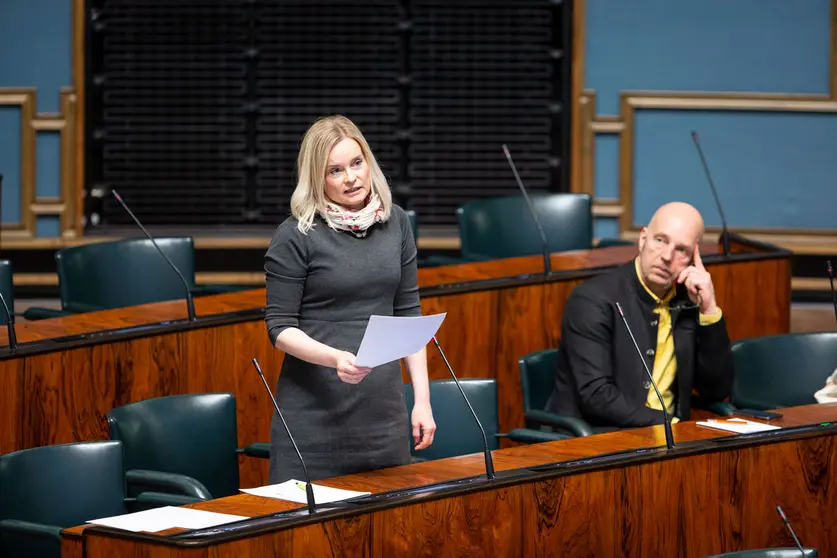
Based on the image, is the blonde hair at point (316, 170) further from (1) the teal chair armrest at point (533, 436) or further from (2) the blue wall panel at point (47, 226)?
(2) the blue wall panel at point (47, 226)

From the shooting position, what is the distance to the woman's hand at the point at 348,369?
2.68 metres

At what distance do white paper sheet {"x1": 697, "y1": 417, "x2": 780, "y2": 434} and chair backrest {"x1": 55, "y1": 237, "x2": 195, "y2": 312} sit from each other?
245cm

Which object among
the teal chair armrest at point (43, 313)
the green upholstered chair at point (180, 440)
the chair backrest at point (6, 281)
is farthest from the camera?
the teal chair armrest at point (43, 313)

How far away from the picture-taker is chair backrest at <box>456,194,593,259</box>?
232 inches

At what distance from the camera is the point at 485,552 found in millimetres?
2758

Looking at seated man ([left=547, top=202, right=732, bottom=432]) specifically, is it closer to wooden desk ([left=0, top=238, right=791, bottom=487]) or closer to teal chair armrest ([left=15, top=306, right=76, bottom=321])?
wooden desk ([left=0, top=238, right=791, bottom=487])

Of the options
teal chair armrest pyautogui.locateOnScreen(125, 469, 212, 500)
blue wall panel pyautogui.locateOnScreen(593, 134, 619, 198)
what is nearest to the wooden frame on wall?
blue wall panel pyautogui.locateOnScreen(593, 134, 619, 198)

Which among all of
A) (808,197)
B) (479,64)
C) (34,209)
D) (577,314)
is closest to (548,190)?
(479,64)

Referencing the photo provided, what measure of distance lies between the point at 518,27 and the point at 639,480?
15.0 ft

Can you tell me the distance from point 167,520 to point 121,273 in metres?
2.75

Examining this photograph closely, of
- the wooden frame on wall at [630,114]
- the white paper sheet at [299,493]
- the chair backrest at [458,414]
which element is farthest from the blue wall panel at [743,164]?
the white paper sheet at [299,493]

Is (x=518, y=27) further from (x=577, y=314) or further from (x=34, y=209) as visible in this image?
(x=577, y=314)

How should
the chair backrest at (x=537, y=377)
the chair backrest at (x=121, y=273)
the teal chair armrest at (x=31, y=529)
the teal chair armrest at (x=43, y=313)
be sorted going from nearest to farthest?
the teal chair armrest at (x=31, y=529) → the chair backrest at (x=537, y=377) → the teal chair armrest at (x=43, y=313) → the chair backrest at (x=121, y=273)

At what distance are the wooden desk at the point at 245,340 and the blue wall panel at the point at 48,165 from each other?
8.64 feet
